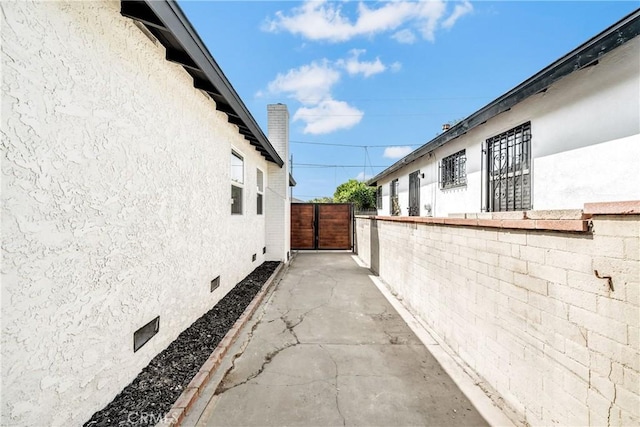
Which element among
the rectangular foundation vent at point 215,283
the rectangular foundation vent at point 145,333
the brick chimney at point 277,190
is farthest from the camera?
the brick chimney at point 277,190

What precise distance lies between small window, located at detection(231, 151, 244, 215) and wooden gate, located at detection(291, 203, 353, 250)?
624 cm

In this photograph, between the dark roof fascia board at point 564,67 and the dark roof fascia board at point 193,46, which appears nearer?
the dark roof fascia board at point 193,46

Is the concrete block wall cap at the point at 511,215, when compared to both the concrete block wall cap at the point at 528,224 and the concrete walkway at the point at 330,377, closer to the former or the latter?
the concrete block wall cap at the point at 528,224

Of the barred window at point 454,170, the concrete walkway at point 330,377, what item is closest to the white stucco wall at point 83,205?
the concrete walkway at point 330,377

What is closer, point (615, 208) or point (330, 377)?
point (615, 208)

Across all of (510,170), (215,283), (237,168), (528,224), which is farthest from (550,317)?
(237,168)

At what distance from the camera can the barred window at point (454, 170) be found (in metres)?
6.38

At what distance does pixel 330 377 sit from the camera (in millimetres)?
2803

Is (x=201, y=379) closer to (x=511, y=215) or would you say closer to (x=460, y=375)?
(x=460, y=375)

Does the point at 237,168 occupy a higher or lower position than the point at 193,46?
lower

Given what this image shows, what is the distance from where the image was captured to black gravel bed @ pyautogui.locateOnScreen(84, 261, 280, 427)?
79.6 inches

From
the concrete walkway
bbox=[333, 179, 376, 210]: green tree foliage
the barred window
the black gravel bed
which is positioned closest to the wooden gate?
the barred window

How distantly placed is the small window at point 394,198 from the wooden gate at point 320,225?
1897 millimetres

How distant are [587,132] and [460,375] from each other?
11.0 ft
